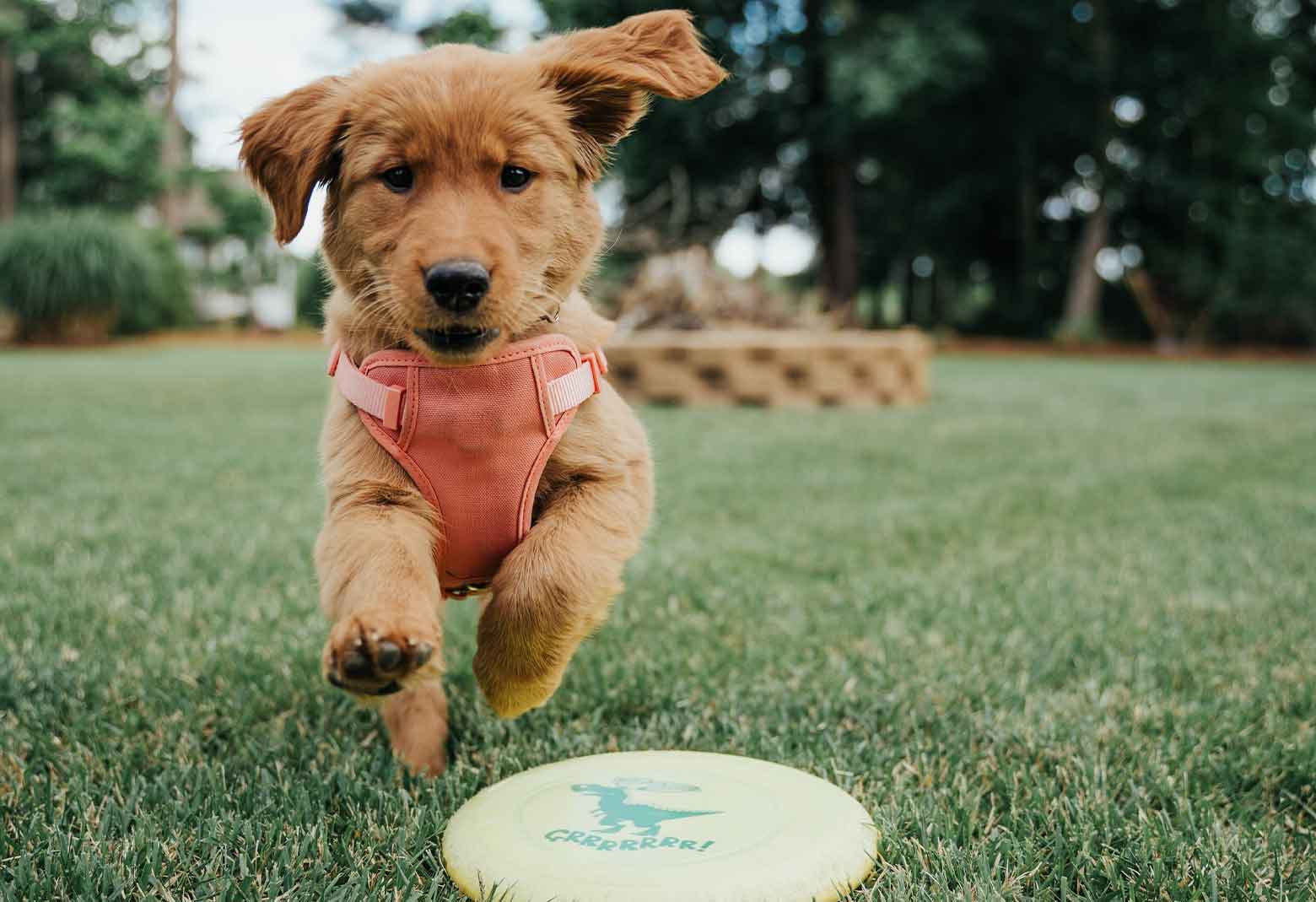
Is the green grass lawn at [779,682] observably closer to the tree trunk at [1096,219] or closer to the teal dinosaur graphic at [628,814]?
the teal dinosaur graphic at [628,814]

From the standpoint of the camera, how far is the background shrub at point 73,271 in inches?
854

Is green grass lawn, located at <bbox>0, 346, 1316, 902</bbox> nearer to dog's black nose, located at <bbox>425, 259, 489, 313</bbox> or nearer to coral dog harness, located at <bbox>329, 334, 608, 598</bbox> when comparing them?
coral dog harness, located at <bbox>329, 334, 608, 598</bbox>

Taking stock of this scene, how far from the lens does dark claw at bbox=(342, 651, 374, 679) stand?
1.89 metres

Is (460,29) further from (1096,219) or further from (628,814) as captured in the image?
(1096,219)

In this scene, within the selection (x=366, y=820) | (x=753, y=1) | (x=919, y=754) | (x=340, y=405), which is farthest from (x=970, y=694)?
(x=753, y=1)

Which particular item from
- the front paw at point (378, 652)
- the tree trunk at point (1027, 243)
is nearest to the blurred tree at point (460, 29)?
the front paw at point (378, 652)

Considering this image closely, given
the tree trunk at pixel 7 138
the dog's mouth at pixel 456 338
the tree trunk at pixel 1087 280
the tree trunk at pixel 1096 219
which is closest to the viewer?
the dog's mouth at pixel 456 338

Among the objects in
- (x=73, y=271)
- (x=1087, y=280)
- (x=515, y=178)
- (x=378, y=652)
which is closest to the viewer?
(x=378, y=652)

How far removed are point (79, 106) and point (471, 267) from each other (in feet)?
114

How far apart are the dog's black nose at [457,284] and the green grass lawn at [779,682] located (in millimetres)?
1075

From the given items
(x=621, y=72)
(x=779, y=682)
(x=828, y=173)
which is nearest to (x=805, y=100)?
(x=828, y=173)

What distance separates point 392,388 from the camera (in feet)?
7.42

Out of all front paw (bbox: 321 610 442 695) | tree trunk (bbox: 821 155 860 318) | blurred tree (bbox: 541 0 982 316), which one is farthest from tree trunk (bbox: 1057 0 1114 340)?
front paw (bbox: 321 610 442 695)

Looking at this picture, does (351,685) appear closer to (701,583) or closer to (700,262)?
(701,583)
